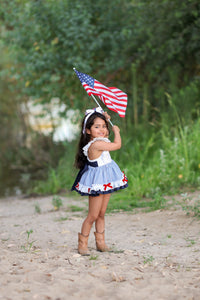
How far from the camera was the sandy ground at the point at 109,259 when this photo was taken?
3.07 metres

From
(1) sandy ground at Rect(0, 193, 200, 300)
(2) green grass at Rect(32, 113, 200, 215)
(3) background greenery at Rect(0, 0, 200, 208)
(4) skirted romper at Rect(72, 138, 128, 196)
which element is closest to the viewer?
(1) sandy ground at Rect(0, 193, 200, 300)

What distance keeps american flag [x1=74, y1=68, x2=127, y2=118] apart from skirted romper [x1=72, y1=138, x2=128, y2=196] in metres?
0.37

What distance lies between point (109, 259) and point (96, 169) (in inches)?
31.9

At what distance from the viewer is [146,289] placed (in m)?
3.12

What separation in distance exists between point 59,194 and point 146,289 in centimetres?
480

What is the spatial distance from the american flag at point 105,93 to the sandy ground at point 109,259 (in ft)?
4.50

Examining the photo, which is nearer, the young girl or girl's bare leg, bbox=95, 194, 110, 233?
the young girl

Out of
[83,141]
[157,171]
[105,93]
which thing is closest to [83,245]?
[83,141]

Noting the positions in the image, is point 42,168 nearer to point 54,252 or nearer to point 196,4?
point 196,4

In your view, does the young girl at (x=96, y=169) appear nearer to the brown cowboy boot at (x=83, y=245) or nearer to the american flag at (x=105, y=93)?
the brown cowboy boot at (x=83, y=245)

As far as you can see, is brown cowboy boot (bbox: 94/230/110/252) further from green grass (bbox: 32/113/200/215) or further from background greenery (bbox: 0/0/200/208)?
background greenery (bbox: 0/0/200/208)

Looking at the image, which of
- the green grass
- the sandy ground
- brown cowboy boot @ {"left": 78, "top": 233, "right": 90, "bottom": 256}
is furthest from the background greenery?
brown cowboy boot @ {"left": 78, "top": 233, "right": 90, "bottom": 256}

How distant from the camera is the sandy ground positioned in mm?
3072

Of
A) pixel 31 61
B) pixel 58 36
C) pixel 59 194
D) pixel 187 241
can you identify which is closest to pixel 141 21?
pixel 58 36
